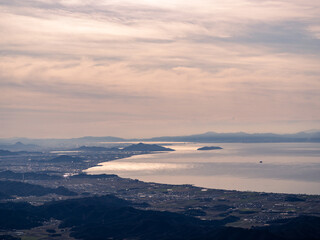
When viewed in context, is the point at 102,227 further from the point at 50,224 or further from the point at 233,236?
the point at 233,236

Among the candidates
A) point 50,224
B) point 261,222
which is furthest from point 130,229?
point 261,222

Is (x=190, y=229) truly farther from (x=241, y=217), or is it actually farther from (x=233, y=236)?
(x=241, y=217)

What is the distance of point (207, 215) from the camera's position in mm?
157375

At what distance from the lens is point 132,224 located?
135125mm

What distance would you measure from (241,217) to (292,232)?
38.8m

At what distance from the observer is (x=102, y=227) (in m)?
134

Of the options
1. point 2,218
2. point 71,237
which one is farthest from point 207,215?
point 2,218

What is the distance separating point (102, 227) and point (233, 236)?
1647 inches

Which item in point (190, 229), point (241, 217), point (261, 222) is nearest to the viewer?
point (190, 229)

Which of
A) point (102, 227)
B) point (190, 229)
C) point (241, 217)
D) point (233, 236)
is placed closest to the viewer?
point (233, 236)

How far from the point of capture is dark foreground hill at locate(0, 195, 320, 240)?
11300 cm

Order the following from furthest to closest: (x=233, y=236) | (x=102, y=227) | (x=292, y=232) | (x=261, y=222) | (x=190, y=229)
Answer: (x=261, y=222) < (x=102, y=227) < (x=190, y=229) < (x=292, y=232) < (x=233, y=236)

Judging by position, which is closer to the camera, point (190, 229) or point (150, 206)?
point (190, 229)

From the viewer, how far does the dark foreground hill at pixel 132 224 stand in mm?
113000
